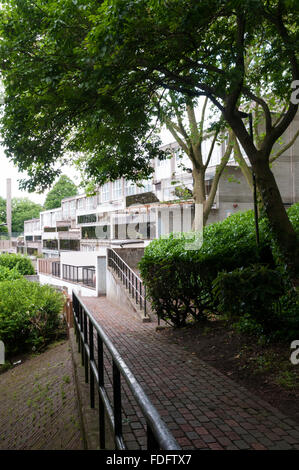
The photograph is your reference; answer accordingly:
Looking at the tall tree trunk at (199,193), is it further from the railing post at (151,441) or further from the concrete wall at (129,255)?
the railing post at (151,441)

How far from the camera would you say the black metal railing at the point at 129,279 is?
1277 centimetres

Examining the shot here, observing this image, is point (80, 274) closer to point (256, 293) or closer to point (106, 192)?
point (106, 192)

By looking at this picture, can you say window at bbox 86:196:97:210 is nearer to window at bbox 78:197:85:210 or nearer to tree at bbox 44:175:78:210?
window at bbox 78:197:85:210

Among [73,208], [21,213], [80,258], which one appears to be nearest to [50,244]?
[73,208]

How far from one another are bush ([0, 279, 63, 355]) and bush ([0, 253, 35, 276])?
2721 centimetres

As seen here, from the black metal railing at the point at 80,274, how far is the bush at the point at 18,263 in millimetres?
8863

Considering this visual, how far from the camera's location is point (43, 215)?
71000 millimetres

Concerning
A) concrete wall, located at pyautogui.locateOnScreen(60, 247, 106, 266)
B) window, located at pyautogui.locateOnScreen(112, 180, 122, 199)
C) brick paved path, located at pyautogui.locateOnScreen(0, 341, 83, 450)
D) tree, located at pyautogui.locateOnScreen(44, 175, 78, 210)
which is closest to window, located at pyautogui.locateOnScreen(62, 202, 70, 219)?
tree, located at pyautogui.locateOnScreen(44, 175, 78, 210)

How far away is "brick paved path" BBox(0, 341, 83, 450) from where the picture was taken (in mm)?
4840

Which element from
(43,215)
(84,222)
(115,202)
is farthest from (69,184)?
(115,202)

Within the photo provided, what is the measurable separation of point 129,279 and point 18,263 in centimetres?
2591

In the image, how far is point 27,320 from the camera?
10484 mm

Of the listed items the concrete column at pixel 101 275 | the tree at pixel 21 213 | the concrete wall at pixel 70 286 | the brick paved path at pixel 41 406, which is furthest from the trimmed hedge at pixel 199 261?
the tree at pixel 21 213
